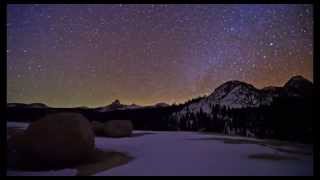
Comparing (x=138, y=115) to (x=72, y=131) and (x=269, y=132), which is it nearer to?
(x=72, y=131)

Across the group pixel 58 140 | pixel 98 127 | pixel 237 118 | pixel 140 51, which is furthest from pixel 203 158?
pixel 58 140

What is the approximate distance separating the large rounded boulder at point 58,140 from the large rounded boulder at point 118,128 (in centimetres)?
13

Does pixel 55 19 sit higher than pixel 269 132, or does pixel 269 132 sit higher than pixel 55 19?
pixel 55 19

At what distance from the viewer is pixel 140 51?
14.8ft

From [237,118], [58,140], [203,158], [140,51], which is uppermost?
[140,51]

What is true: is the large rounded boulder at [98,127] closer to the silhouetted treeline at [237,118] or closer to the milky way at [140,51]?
the silhouetted treeline at [237,118]

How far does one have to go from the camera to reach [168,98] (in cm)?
450

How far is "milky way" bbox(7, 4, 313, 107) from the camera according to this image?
447 cm

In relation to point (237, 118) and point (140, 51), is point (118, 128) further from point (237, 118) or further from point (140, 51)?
point (237, 118)

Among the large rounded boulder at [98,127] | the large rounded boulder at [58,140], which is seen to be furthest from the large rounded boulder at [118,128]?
the large rounded boulder at [58,140]

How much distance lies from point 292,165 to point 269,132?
0.30 meters

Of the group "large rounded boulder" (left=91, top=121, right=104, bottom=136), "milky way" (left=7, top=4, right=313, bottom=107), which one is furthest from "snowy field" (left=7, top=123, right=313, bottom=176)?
"milky way" (left=7, top=4, right=313, bottom=107)

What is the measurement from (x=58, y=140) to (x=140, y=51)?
90 cm
